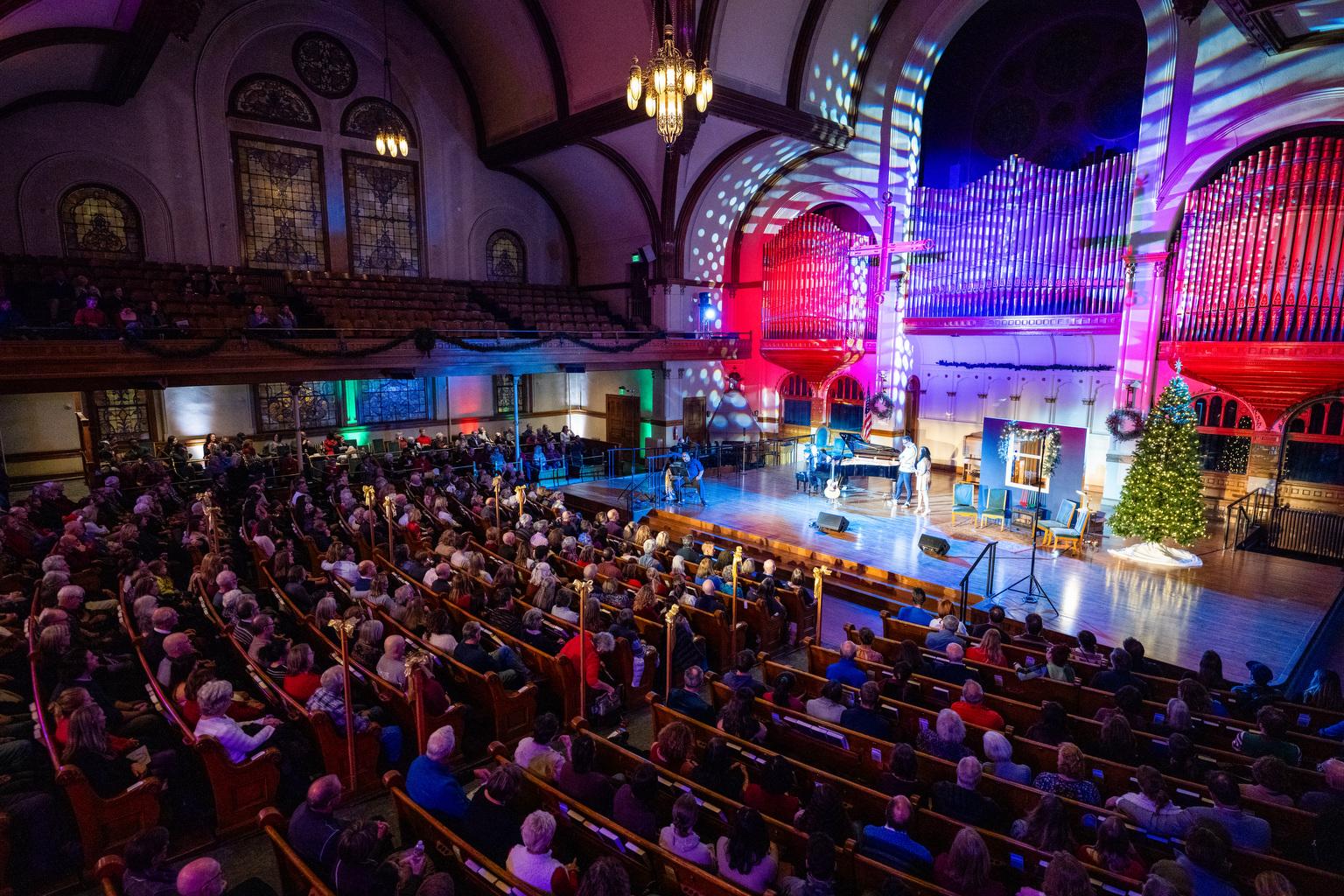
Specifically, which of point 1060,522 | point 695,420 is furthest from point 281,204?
point 1060,522

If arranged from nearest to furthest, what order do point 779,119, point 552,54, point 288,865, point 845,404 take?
1. point 288,865
2. point 779,119
3. point 552,54
4. point 845,404

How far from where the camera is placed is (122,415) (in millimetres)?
15078

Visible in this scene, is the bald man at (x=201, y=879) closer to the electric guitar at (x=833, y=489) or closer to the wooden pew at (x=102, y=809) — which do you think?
the wooden pew at (x=102, y=809)

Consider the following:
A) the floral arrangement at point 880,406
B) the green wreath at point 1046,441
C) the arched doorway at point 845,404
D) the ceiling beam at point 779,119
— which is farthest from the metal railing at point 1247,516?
the ceiling beam at point 779,119

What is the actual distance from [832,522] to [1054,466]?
3.65 metres

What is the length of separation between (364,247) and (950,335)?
14454mm

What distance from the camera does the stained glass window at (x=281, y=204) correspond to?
16.0m

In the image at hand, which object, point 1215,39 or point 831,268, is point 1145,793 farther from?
point 831,268

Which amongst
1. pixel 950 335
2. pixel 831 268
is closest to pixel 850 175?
pixel 831 268

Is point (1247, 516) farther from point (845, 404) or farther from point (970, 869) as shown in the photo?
point (970, 869)

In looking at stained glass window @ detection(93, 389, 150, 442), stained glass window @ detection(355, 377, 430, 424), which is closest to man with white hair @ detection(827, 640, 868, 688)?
stained glass window @ detection(355, 377, 430, 424)

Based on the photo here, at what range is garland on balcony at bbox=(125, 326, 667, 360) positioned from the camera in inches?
433

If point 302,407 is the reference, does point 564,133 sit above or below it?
above

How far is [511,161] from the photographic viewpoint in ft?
60.5
